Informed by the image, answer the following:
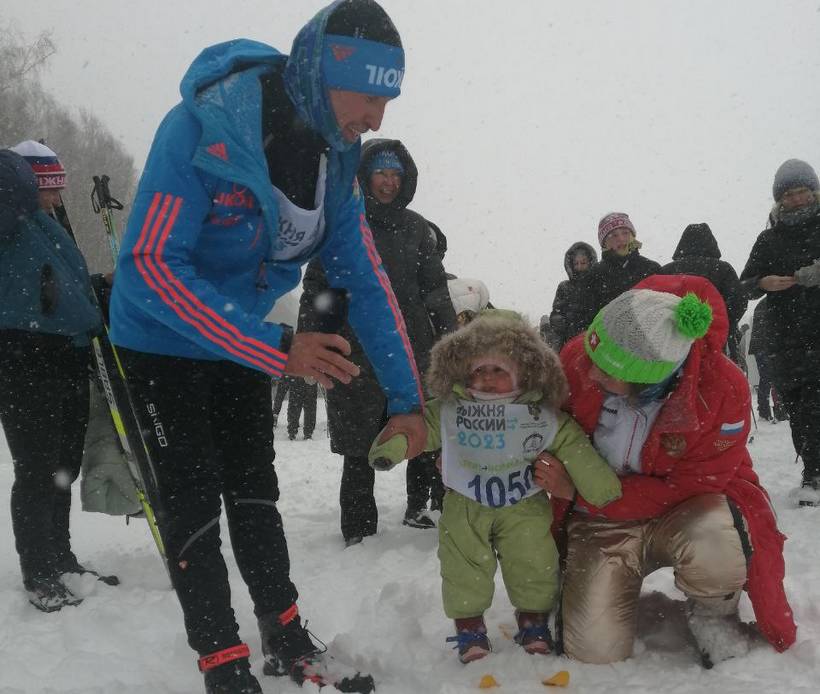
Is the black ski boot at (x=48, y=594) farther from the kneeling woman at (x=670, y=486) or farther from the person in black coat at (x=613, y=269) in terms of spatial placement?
the person in black coat at (x=613, y=269)

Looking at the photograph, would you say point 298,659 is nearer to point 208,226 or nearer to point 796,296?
point 208,226

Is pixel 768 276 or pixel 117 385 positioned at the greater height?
pixel 768 276

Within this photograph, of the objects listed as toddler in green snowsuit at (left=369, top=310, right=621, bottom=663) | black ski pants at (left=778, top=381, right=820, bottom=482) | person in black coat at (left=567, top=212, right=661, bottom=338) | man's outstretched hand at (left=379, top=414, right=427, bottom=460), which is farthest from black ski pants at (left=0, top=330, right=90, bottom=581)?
black ski pants at (left=778, top=381, right=820, bottom=482)

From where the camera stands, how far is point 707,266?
4820 millimetres

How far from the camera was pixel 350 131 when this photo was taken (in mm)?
1937

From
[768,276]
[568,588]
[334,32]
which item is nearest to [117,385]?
[334,32]

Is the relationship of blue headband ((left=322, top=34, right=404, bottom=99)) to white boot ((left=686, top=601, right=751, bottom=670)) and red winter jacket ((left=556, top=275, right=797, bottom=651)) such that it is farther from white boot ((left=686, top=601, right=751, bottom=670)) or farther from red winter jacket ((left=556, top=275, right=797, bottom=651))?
white boot ((left=686, top=601, right=751, bottom=670))

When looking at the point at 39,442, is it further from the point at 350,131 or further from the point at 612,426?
the point at 612,426

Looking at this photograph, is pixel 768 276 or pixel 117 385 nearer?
pixel 117 385

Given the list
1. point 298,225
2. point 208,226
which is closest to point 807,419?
point 298,225

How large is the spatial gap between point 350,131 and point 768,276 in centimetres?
366

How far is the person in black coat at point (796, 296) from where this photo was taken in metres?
4.16

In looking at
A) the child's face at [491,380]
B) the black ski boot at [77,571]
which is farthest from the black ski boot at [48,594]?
the child's face at [491,380]

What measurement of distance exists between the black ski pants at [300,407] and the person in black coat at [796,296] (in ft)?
21.4
